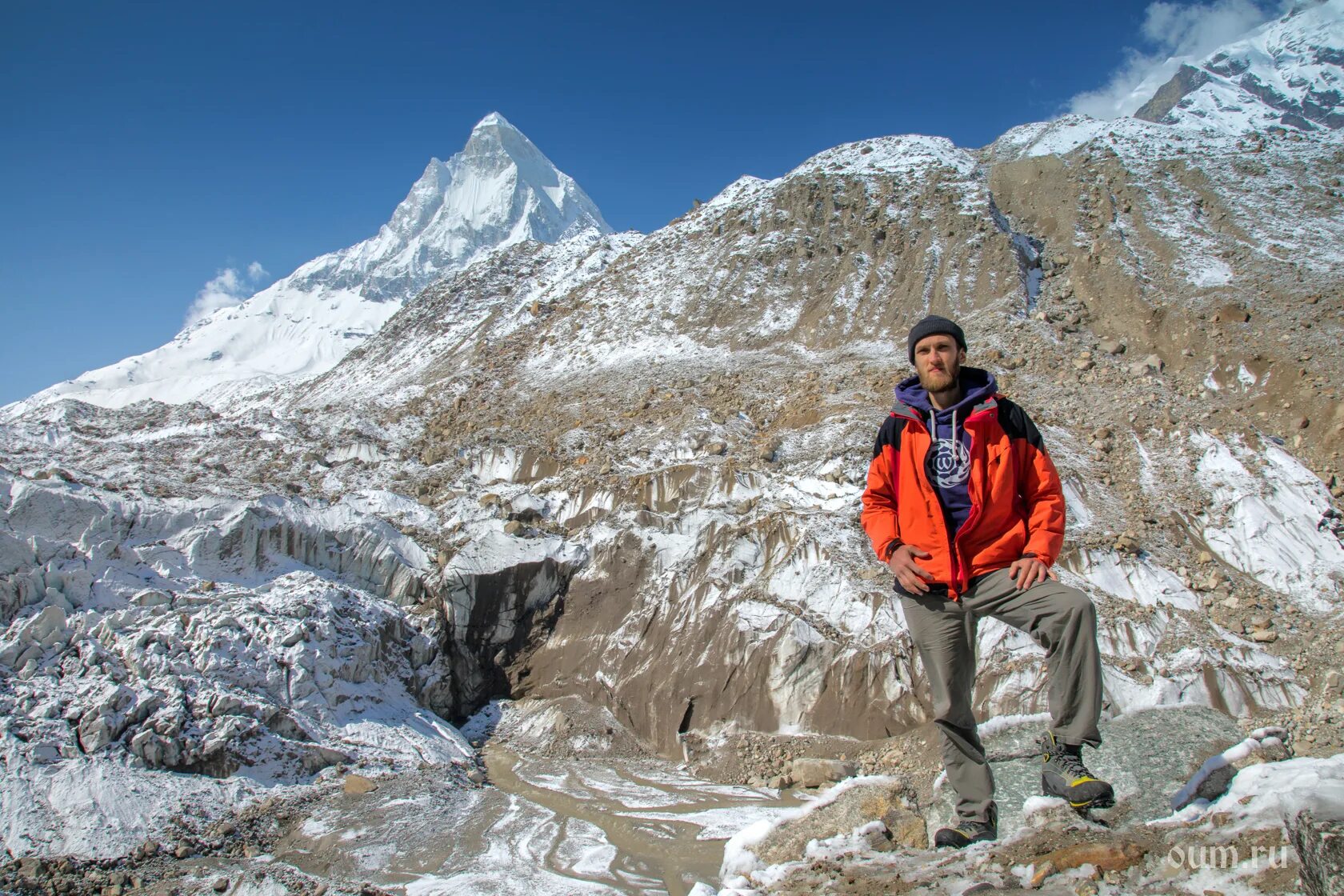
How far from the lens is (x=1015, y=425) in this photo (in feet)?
12.9

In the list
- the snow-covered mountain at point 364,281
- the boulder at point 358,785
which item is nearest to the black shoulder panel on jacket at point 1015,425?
the boulder at point 358,785

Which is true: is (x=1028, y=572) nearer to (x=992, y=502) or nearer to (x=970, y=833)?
(x=992, y=502)

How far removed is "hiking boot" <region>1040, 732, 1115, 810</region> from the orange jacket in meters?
0.94

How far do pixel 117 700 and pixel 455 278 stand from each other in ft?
117

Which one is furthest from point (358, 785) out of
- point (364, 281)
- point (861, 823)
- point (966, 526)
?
point (364, 281)

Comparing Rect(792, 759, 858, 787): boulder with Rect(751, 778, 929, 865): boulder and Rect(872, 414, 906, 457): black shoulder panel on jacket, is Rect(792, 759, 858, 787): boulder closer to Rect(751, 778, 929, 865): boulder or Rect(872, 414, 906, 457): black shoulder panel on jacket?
Rect(751, 778, 929, 865): boulder

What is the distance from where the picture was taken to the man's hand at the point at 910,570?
394cm

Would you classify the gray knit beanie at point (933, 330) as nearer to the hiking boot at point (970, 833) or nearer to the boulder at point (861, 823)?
the hiking boot at point (970, 833)

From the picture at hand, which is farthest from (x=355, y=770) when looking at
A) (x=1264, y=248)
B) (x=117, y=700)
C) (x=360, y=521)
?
(x=1264, y=248)

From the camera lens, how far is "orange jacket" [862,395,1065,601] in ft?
12.6

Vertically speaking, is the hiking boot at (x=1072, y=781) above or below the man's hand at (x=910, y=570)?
below

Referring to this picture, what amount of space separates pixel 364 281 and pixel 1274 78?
129m

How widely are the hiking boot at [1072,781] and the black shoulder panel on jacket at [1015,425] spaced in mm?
1591

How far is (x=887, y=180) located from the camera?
3250cm
